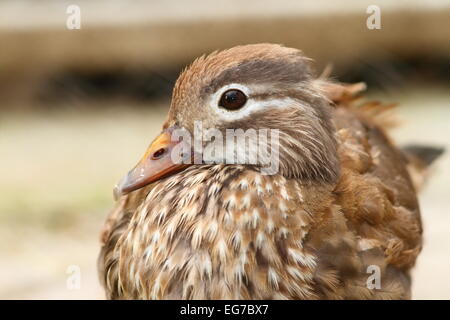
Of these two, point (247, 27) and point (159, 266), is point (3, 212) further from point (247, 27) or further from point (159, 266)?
point (159, 266)

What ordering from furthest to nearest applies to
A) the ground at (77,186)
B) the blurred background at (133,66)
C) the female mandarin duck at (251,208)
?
the blurred background at (133,66)
the ground at (77,186)
the female mandarin duck at (251,208)

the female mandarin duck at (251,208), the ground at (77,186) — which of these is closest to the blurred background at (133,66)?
the ground at (77,186)

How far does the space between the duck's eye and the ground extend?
2.82 feet

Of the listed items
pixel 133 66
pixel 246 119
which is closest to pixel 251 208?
pixel 246 119

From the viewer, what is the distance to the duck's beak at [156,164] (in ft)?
4.71

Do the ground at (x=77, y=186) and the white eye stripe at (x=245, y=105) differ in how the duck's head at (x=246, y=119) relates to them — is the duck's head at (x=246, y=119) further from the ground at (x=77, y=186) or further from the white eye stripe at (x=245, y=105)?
the ground at (x=77, y=186)

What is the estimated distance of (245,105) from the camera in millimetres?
1425

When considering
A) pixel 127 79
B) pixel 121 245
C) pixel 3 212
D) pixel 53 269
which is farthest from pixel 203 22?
pixel 121 245

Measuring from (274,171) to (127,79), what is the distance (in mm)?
2444

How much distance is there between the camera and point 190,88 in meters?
1.40

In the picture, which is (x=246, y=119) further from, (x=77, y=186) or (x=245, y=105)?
(x=77, y=186)

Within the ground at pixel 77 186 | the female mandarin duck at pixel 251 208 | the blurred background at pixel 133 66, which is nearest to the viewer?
the female mandarin duck at pixel 251 208

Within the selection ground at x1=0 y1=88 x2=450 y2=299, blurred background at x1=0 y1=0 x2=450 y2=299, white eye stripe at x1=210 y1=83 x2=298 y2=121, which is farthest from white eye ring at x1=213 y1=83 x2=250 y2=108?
blurred background at x1=0 y1=0 x2=450 y2=299

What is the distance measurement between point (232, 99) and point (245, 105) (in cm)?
3
